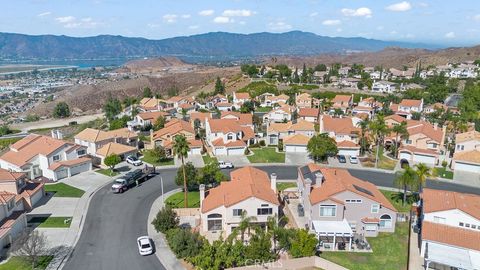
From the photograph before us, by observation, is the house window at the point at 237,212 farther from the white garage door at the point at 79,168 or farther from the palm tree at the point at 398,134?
the palm tree at the point at 398,134

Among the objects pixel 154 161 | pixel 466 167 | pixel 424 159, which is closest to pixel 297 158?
pixel 424 159

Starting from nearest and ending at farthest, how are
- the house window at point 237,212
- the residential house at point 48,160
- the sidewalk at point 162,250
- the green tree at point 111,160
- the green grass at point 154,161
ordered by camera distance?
the sidewalk at point 162,250 → the house window at point 237,212 → the residential house at point 48,160 → the green tree at point 111,160 → the green grass at point 154,161

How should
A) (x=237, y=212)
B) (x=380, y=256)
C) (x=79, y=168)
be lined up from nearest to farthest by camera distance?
(x=380, y=256) < (x=237, y=212) < (x=79, y=168)

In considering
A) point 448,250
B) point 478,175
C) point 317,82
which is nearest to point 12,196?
point 448,250

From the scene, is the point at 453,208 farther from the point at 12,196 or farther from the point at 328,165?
the point at 12,196

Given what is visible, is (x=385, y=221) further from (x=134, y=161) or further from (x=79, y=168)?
(x=79, y=168)

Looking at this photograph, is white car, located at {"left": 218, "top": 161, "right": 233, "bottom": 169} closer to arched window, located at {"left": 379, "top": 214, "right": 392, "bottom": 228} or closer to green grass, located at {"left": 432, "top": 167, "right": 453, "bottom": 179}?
arched window, located at {"left": 379, "top": 214, "right": 392, "bottom": 228}

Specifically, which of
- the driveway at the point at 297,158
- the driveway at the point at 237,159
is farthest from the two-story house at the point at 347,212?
the driveway at the point at 237,159
